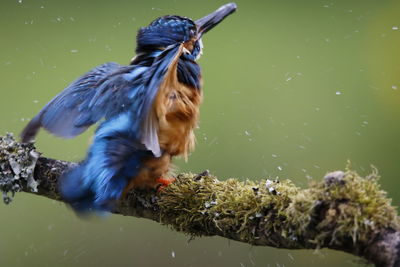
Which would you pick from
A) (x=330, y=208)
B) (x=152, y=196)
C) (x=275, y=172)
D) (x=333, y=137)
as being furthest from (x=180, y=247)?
(x=330, y=208)

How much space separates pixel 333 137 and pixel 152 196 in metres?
1.60

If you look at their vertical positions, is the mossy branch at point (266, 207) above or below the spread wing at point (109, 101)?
below

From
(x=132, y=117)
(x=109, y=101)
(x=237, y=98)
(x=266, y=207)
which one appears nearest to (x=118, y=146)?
(x=132, y=117)

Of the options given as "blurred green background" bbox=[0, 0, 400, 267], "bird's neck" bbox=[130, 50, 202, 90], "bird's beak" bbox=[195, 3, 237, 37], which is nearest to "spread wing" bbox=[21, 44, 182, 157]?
"bird's neck" bbox=[130, 50, 202, 90]

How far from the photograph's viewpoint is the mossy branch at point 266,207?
1.69m

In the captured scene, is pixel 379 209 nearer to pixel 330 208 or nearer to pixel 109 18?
pixel 330 208

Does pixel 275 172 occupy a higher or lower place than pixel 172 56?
lower

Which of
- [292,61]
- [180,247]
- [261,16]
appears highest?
[261,16]

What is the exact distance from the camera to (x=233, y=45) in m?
4.01

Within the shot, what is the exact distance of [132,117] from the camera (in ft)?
7.42

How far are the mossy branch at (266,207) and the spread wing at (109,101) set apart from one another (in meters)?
0.15

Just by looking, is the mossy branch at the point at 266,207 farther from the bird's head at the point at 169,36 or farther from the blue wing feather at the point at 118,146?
the bird's head at the point at 169,36

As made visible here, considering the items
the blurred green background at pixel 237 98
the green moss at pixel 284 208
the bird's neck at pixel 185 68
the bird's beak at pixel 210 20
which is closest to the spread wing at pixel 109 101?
the bird's neck at pixel 185 68

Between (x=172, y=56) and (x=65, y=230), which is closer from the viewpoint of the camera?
(x=172, y=56)
